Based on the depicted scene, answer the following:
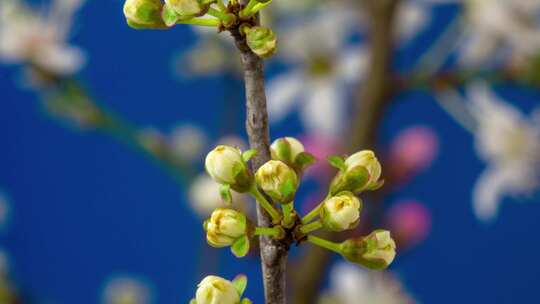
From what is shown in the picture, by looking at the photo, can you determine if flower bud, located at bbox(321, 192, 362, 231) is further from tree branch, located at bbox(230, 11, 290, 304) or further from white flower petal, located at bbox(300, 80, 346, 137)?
white flower petal, located at bbox(300, 80, 346, 137)

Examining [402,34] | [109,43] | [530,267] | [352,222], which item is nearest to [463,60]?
[402,34]

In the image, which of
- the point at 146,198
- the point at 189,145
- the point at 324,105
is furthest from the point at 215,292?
the point at 146,198

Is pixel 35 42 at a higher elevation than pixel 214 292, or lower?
higher

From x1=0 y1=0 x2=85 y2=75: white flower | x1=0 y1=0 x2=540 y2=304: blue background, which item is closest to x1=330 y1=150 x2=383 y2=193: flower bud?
x1=0 y1=0 x2=85 y2=75: white flower

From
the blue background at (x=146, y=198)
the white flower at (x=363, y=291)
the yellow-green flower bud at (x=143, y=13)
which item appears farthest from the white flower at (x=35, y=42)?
the blue background at (x=146, y=198)

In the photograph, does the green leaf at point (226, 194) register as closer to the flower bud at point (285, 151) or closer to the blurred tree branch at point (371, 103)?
the flower bud at point (285, 151)

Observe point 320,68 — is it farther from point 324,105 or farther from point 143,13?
point 143,13
